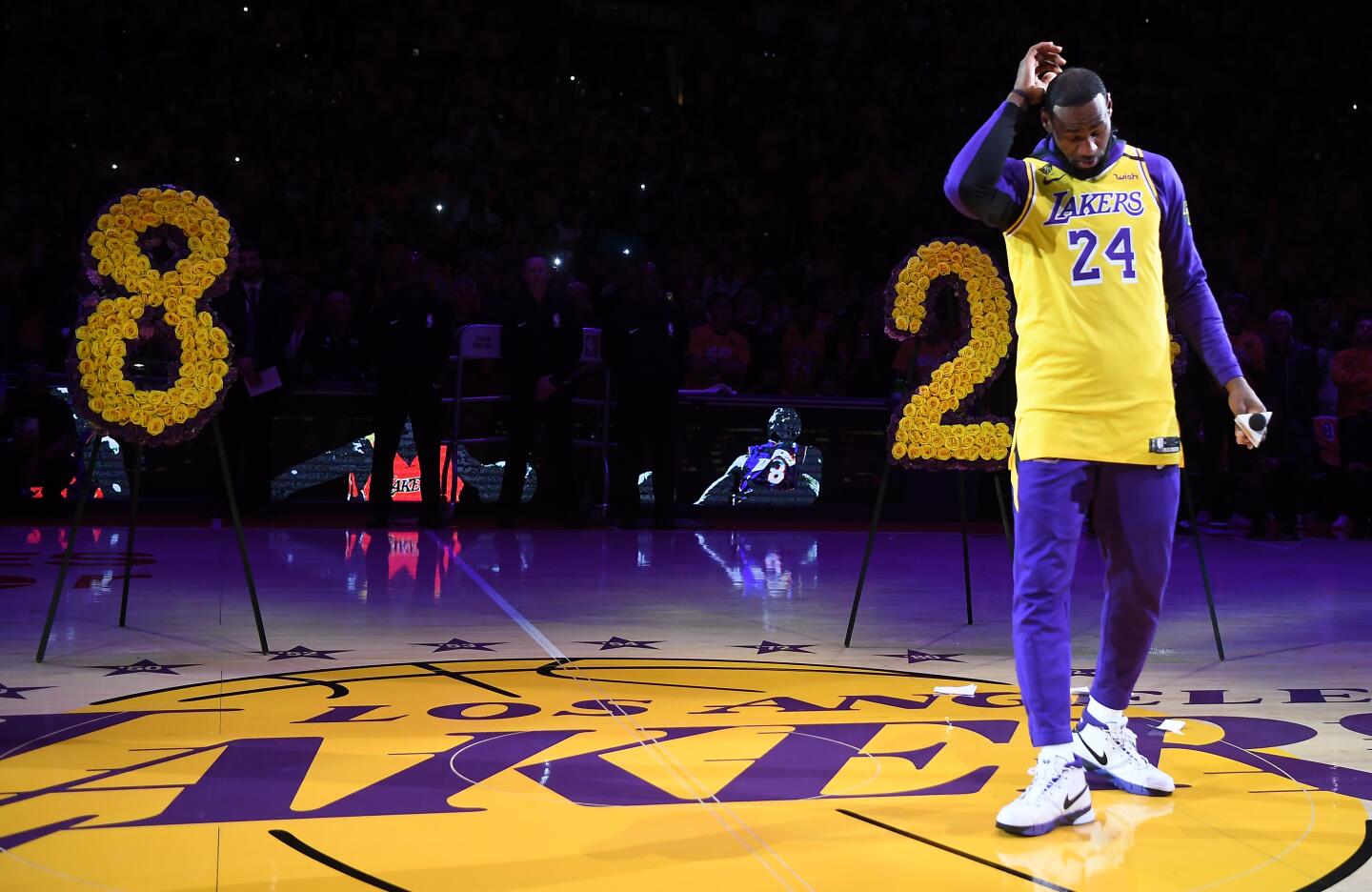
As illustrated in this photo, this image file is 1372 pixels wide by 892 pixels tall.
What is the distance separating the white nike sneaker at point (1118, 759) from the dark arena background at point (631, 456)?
57mm

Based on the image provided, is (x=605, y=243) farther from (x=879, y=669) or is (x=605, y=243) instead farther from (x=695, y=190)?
(x=879, y=669)

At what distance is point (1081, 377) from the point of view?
3424mm

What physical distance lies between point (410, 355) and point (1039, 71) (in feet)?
25.9

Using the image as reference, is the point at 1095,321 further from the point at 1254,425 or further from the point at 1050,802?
the point at 1050,802

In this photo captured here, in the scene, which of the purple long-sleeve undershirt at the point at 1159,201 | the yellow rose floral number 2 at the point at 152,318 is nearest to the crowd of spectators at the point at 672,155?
the yellow rose floral number 2 at the point at 152,318

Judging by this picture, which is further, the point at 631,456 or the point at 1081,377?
the point at 631,456

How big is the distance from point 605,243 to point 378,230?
2.55 meters

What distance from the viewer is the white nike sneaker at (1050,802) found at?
3.16 m

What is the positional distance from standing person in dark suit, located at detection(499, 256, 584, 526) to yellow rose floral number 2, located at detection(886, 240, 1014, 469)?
5.59m

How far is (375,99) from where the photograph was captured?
16.0 m

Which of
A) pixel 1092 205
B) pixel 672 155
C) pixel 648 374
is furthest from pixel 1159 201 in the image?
pixel 672 155

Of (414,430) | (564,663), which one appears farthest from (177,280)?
(414,430)

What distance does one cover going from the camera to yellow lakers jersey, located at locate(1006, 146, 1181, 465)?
341cm

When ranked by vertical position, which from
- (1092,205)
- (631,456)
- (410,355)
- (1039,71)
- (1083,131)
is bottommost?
A: (631,456)
